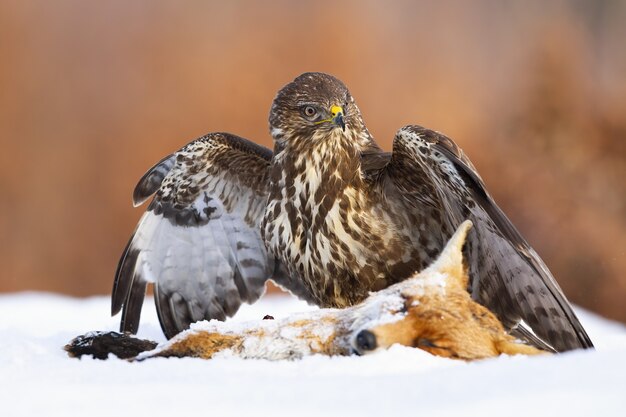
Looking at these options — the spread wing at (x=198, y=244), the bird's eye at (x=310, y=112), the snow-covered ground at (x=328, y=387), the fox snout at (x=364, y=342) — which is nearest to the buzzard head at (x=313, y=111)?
the bird's eye at (x=310, y=112)

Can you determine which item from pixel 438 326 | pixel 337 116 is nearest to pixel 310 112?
pixel 337 116

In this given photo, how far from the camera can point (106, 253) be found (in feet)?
29.6

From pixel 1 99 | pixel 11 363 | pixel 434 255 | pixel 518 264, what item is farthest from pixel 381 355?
pixel 1 99

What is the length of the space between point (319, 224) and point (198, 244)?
3.58 feet

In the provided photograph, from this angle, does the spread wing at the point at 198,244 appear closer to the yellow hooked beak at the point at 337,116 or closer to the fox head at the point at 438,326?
the yellow hooked beak at the point at 337,116

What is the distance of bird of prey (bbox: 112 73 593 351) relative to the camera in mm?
3957

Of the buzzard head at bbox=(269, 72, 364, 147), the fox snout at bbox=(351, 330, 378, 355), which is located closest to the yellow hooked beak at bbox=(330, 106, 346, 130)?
the buzzard head at bbox=(269, 72, 364, 147)

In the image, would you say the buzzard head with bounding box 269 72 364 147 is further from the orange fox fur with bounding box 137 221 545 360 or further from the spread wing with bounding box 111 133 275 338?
the orange fox fur with bounding box 137 221 545 360

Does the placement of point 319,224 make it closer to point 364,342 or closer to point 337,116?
point 337,116

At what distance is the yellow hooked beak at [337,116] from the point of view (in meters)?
4.29

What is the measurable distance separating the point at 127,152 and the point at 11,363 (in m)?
6.36

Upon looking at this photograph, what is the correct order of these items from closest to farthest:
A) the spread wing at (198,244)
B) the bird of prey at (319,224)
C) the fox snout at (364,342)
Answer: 1. the fox snout at (364,342)
2. the bird of prey at (319,224)
3. the spread wing at (198,244)

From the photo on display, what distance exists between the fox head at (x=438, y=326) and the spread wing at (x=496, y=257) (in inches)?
33.9

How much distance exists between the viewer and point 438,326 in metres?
2.81
